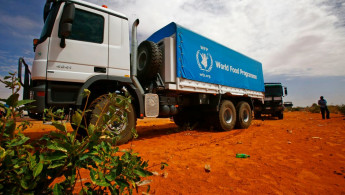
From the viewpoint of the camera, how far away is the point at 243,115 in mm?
A: 7660

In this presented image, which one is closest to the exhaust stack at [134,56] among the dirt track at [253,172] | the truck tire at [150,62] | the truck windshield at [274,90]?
the truck tire at [150,62]

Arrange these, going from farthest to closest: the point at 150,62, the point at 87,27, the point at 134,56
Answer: the point at 150,62 < the point at 134,56 < the point at 87,27

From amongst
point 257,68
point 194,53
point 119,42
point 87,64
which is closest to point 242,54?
point 257,68

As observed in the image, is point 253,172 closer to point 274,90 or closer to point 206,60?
point 206,60

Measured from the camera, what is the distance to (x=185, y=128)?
6.91m

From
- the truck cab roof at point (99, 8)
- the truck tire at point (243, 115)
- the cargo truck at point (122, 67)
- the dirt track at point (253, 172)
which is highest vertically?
the truck cab roof at point (99, 8)

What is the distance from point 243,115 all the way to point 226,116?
4.24 ft

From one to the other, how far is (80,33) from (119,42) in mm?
827

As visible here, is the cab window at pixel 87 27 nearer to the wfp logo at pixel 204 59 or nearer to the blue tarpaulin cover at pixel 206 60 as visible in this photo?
the blue tarpaulin cover at pixel 206 60

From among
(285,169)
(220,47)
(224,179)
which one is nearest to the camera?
(224,179)

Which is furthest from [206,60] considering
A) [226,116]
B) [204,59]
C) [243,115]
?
[243,115]

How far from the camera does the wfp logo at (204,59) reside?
555cm

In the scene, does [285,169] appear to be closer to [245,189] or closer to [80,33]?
[245,189]

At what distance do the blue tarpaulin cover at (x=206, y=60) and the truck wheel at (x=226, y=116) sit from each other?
87 cm
